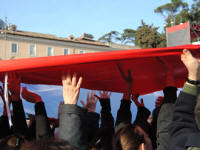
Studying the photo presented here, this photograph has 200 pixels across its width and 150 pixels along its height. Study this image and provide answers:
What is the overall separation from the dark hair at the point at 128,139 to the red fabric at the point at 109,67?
511 millimetres

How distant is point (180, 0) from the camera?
3672 cm

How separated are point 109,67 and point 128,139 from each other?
2.07ft

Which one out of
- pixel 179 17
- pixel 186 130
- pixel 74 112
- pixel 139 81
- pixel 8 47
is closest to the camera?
pixel 186 130

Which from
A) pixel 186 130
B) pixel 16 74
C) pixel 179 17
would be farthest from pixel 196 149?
pixel 179 17

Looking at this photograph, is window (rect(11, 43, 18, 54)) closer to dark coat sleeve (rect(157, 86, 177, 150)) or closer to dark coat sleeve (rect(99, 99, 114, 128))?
dark coat sleeve (rect(99, 99, 114, 128))

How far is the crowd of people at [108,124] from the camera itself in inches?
48.8

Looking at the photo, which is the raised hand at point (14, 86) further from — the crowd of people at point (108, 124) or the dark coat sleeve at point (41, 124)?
the dark coat sleeve at point (41, 124)

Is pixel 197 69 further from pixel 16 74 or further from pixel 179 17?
pixel 179 17

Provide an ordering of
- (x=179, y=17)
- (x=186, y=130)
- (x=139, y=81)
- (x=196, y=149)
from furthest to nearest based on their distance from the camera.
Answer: (x=179, y=17) < (x=139, y=81) < (x=186, y=130) < (x=196, y=149)

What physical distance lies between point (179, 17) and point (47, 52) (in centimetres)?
1843

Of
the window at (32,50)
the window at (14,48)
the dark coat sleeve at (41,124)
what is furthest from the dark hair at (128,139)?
the window at (32,50)

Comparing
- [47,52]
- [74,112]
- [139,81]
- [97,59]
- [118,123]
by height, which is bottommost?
[118,123]

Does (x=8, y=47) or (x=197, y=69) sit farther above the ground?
(x=8, y=47)

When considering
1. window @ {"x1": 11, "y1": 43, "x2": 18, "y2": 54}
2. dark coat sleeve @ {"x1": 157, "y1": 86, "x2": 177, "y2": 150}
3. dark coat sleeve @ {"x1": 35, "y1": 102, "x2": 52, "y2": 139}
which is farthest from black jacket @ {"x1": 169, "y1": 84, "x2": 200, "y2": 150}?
window @ {"x1": 11, "y1": 43, "x2": 18, "y2": 54}
